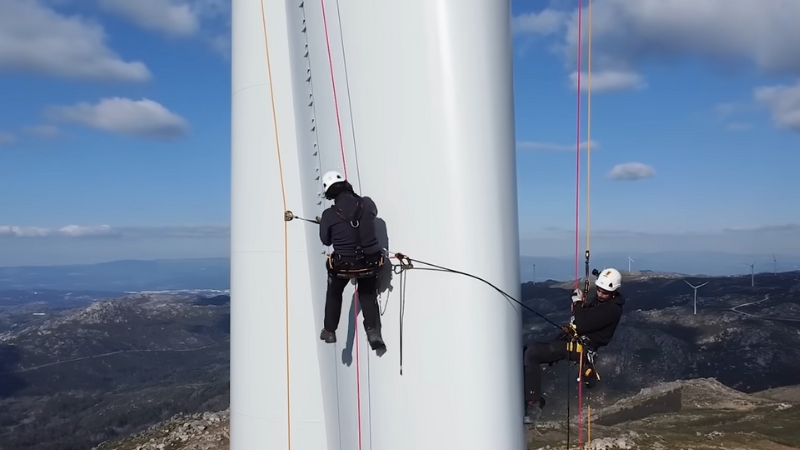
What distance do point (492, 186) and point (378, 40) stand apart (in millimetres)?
2258

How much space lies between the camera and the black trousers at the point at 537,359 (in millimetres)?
7926

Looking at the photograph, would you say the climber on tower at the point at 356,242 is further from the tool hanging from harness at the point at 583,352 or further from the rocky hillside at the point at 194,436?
the rocky hillside at the point at 194,436

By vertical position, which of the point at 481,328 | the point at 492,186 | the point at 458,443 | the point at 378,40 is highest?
the point at 378,40

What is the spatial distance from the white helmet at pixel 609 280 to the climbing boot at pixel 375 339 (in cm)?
375

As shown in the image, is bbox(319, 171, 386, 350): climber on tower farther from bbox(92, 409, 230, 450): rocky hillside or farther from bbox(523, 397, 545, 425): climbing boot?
bbox(92, 409, 230, 450): rocky hillside

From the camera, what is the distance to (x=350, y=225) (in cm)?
736

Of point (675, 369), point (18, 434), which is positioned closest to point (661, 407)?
point (675, 369)

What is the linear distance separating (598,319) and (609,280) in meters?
0.63

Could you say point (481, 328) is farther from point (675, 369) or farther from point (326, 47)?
point (675, 369)

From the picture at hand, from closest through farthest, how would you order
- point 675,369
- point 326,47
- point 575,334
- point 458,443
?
point 458,443, point 326,47, point 575,334, point 675,369

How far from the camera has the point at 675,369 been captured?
5492 inches

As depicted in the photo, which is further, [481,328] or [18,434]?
[18,434]

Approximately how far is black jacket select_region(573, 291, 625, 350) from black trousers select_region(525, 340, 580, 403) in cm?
51

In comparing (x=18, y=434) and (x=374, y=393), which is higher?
(x=374, y=393)
